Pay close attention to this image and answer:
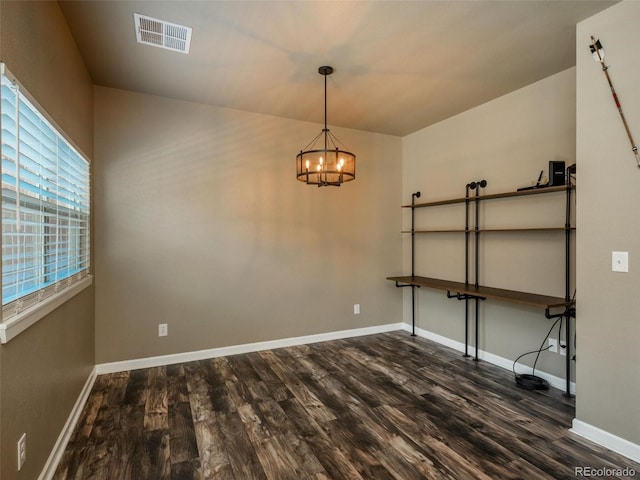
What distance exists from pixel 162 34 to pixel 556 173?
320 centimetres

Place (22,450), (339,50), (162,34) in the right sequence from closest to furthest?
(22,450)
(162,34)
(339,50)

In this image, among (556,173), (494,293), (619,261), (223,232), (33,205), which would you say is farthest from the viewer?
(223,232)

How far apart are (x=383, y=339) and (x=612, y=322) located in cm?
255

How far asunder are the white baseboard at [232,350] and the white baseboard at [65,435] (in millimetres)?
360

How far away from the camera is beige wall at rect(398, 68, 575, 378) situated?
301 centimetres

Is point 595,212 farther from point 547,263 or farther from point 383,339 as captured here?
point 383,339

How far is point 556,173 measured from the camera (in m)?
2.80

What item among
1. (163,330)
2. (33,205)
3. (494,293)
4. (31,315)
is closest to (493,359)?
(494,293)

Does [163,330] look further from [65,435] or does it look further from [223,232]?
[65,435]

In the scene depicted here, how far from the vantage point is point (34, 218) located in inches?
69.6

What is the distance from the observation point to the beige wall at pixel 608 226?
2068mm

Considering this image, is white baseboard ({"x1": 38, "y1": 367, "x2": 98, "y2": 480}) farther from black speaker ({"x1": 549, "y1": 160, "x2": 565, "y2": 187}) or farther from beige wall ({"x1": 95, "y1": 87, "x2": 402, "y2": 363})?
black speaker ({"x1": 549, "y1": 160, "x2": 565, "y2": 187})

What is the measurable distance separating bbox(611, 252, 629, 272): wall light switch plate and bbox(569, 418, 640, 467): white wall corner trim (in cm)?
104

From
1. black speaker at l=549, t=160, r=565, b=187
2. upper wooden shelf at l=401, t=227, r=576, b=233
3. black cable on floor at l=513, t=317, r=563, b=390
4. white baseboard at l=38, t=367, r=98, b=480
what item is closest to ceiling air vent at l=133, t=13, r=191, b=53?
white baseboard at l=38, t=367, r=98, b=480
